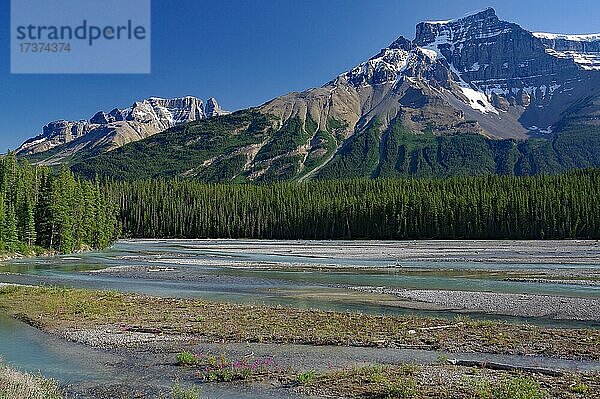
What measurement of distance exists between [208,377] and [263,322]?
11469 mm

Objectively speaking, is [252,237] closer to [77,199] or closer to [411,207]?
[411,207]

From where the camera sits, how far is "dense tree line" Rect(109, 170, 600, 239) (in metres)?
162

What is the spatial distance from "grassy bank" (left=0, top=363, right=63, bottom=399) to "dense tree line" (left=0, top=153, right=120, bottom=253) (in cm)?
7706

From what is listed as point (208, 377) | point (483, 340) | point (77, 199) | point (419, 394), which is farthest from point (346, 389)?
point (77, 199)

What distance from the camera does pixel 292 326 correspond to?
107 feet

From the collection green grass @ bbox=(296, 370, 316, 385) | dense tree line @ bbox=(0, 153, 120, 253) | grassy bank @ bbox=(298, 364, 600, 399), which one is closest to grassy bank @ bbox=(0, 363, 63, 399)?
green grass @ bbox=(296, 370, 316, 385)

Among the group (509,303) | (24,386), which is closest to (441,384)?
(24,386)

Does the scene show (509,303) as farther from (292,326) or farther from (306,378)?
(306,378)

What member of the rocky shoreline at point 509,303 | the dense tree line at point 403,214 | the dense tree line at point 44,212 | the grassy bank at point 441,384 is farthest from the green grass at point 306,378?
the dense tree line at point 403,214

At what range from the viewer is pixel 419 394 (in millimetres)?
19703

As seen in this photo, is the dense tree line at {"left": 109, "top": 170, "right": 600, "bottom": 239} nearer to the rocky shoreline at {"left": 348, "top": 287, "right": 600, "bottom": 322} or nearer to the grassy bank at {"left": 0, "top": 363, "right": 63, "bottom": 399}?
the rocky shoreline at {"left": 348, "top": 287, "right": 600, "bottom": 322}

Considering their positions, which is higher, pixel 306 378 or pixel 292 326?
pixel 292 326

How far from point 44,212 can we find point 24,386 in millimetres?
92988

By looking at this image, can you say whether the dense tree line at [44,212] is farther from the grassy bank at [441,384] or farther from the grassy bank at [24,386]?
the grassy bank at [441,384]
